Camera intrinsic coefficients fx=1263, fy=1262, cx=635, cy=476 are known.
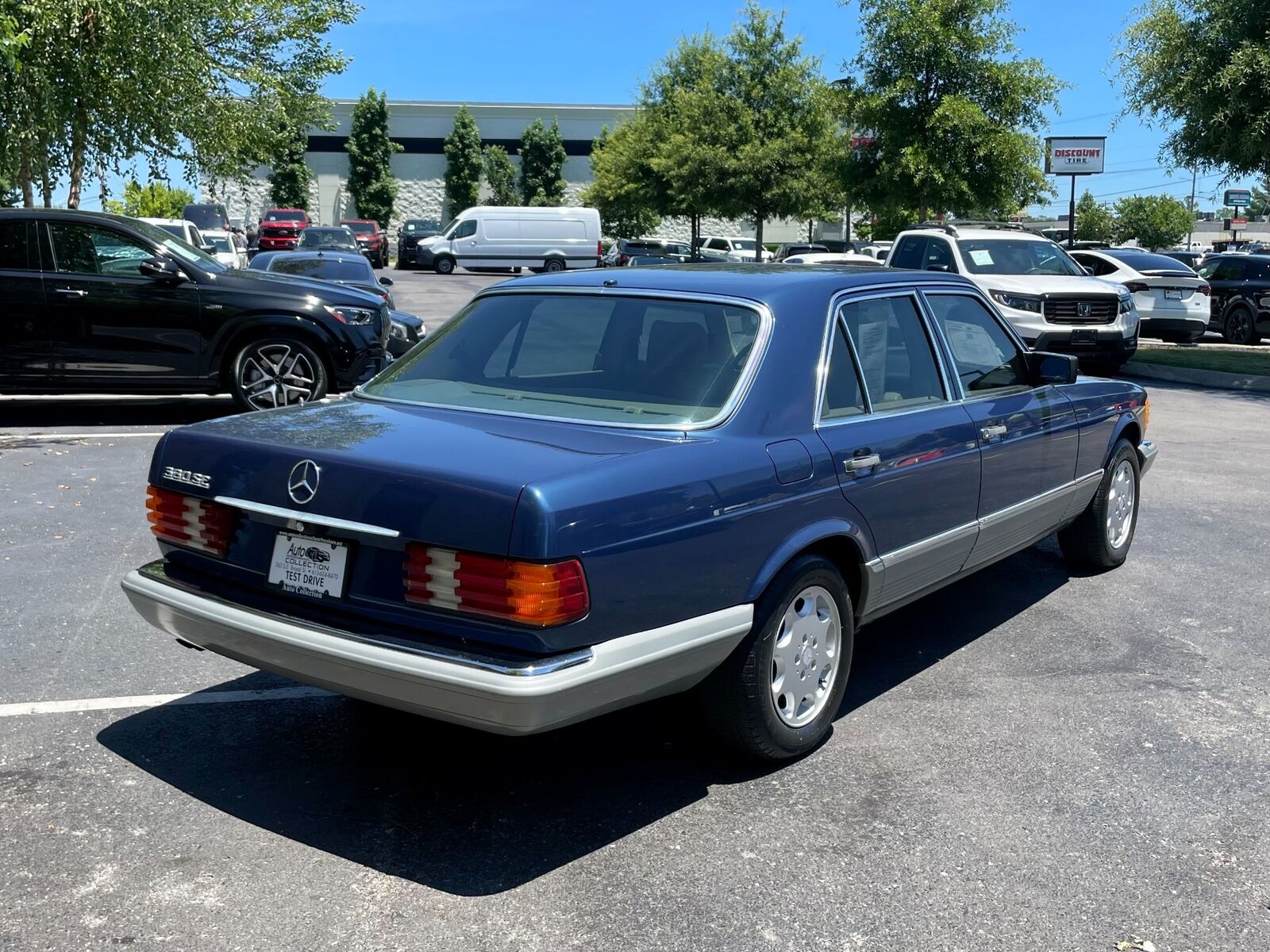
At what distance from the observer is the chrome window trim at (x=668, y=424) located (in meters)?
3.97

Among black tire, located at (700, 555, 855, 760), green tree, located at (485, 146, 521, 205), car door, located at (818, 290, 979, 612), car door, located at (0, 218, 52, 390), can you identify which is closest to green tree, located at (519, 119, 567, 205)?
green tree, located at (485, 146, 521, 205)

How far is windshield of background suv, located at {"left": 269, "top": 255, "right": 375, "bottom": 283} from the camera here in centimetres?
1711

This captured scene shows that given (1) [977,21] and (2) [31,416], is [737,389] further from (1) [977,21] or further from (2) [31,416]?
(1) [977,21]

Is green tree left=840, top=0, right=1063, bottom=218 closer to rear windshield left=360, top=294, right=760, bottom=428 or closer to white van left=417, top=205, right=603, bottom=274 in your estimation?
rear windshield left=360, top=294, right=760, bottom=428

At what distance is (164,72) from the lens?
14805mm

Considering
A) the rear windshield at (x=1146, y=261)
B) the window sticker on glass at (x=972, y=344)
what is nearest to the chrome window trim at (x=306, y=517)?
the window sticker on glass at (x=972, y=344)

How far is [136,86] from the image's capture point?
14.7 m

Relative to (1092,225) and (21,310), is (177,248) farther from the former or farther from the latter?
(1092,225)

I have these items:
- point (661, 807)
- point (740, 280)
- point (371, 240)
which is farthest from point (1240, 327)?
point (371, 240)

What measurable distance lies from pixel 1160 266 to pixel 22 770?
67.7 ft

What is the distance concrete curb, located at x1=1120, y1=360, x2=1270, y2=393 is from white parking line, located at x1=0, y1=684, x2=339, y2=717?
529 inches

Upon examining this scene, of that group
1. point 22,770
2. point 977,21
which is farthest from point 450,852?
point 977,21

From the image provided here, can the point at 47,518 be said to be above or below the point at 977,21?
below

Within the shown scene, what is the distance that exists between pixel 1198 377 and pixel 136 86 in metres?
13.4
